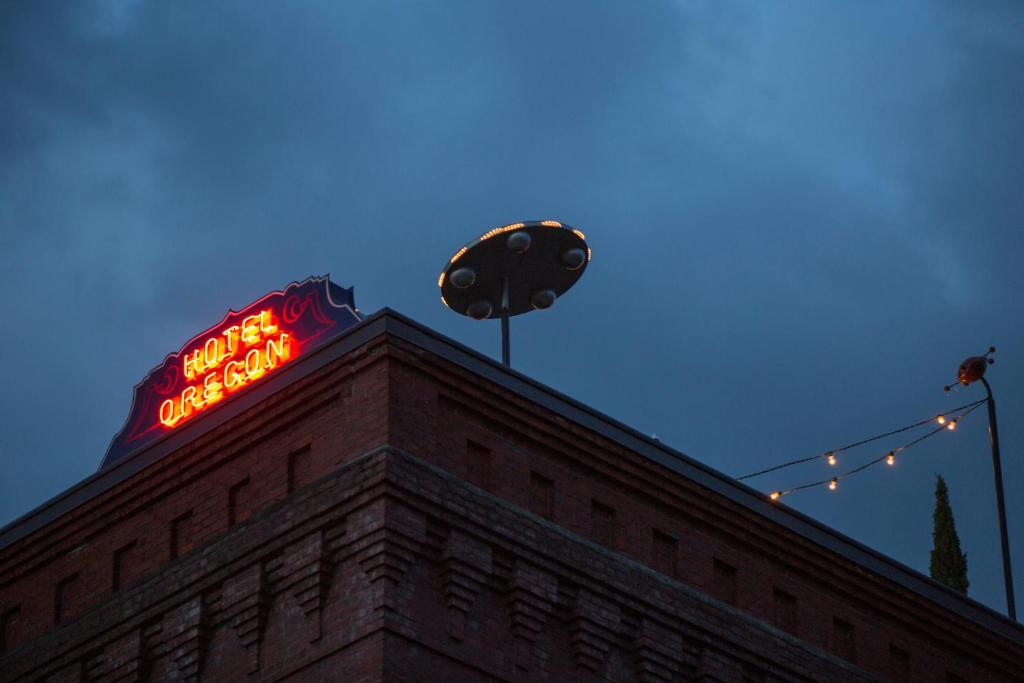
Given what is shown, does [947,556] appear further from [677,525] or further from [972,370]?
[677,525]

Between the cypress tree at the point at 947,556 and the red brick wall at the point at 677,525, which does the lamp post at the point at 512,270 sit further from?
the cypress tree at the point at 947,556

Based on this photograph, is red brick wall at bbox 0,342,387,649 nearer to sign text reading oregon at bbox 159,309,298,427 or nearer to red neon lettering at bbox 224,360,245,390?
sign text reading oregon at bbox 159,309,298,427

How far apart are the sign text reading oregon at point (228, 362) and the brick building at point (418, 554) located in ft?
10.8

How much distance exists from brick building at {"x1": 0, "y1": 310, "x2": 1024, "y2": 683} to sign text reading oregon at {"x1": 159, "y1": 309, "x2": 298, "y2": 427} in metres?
3.29

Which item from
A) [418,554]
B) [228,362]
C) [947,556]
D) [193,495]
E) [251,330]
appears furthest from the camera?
[947,556]

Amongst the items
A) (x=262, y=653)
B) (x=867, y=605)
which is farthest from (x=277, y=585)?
(x=867, y=605)

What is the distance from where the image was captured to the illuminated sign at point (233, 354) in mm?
38938

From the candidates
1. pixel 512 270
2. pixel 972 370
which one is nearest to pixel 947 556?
pixel 972 370

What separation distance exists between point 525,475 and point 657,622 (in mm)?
3217

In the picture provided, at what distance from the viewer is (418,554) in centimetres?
3291

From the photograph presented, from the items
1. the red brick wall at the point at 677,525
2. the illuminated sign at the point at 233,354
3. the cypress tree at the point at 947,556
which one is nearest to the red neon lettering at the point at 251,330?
the illuminated sign at the point at 233,354

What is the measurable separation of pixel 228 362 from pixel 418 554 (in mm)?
9391

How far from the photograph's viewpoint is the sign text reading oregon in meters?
39.9

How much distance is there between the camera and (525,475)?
1401 inches
